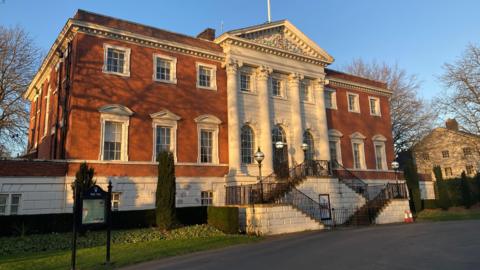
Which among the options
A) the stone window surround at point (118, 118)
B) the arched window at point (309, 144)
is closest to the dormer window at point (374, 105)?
the arched window at point (309, 144)

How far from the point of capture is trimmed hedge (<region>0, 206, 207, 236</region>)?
16938mm

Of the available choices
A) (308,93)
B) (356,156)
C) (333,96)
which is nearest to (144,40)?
(308,93)

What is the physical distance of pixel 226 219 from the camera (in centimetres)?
1928

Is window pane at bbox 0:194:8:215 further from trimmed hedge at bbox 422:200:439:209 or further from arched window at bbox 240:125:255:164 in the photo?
trimmed hedge at bbox 422:200:439:209

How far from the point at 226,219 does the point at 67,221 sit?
773cm

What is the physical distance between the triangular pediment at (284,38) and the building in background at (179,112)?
9cm

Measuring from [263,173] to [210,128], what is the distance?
4763 millimetres

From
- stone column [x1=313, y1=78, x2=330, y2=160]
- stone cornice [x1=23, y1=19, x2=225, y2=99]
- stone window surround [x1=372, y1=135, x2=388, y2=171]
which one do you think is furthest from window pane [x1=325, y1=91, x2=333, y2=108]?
stone cornice [x1=23, y1=19, x2=225, y2=99]

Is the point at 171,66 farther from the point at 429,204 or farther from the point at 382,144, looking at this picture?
the point at 429,204

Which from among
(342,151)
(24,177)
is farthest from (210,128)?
(342,151)

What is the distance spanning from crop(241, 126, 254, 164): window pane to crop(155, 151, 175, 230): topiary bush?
7.75m

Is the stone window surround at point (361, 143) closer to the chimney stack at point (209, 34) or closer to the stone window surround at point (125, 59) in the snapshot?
the chimney stack at point (209, 34)

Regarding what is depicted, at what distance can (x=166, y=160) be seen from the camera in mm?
19422

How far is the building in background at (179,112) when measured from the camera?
2105cm
